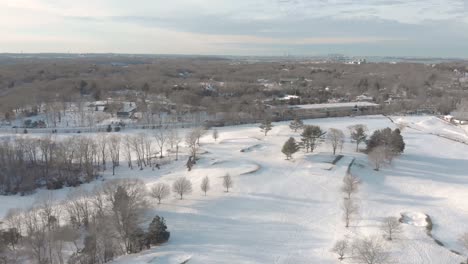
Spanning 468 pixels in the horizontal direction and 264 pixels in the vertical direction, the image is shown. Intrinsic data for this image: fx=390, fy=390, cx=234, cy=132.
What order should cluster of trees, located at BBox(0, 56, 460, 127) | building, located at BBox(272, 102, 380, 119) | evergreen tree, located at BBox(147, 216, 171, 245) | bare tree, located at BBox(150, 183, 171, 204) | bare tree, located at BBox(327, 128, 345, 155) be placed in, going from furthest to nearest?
cluster of trees, located at BBox(0, 56, 460, 127) → building, located at BBox(272, 102, 380, 119) → bare tree, located at BBox(327, 128, 345, 155) → bare tree, located at BBox(150, 183, 171, 204) → evergreen tree, located at BBox(147, 216, 171, 245)

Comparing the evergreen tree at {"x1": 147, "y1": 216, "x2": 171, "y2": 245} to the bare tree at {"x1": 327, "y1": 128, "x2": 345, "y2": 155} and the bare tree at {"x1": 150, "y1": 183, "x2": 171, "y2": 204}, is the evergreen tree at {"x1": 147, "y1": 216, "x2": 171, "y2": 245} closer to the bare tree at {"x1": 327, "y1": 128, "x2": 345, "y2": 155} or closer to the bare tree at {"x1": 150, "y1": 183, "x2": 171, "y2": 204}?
the bare tree at {"x1": 150, "y1": 183, "x2": 171, "y2": 204}

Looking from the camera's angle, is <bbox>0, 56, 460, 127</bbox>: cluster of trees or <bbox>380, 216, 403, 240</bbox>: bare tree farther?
<bbox>0, 56, 460, 127</bbox>: cluster of trees

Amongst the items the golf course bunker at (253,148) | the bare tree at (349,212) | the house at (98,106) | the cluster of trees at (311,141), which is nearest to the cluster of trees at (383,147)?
the cluster of trees at (311,141)

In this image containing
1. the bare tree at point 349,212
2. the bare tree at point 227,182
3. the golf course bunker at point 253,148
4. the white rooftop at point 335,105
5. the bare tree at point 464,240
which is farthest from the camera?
the white rooftop at point 335,105

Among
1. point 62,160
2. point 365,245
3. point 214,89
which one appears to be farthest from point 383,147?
point 214,89

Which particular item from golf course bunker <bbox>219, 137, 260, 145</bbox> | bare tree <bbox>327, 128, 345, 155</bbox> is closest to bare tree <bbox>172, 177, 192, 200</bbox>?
golf course bunker <bbox>219, 137, 260, 145</bbox>

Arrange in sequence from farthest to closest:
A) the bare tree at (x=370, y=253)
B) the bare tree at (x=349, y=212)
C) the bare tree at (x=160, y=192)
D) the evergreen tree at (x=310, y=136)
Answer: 1. the evergreen tree at (x=310, y=136)
2. the bare tree at (x=160, y=192)
3. the bare tree at (x=349, y=212)
4. the bare tree at (x=370, y=253)

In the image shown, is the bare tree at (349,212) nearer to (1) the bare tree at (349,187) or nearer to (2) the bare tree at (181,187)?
(1) the bare tree at (349,187)

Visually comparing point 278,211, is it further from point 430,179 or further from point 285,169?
point 430,179

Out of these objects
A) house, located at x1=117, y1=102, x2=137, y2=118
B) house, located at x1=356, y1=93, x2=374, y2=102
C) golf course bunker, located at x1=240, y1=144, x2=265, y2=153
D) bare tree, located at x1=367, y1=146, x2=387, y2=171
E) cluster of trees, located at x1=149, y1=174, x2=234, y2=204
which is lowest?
cluster of trees, located at x1=149, y1=174, x2=234, y2=204
